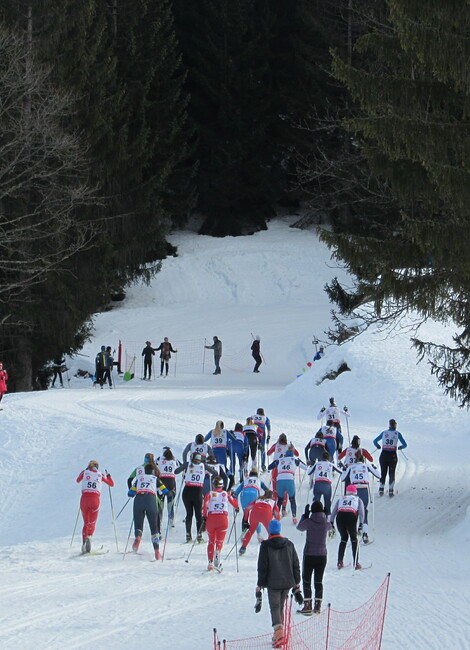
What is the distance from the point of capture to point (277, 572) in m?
10.5

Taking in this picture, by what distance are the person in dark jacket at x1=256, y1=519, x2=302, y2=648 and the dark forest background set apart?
625 cm

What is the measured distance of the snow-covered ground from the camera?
38.1 feet

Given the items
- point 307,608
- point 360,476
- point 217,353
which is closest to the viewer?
point 307,608

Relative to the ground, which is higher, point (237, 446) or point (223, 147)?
point (223, 147)

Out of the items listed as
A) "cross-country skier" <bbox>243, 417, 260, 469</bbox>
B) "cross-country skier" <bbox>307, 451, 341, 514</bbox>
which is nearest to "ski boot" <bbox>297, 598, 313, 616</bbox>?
"cross-country skier" <bbox>307, 451, 341, 514</bbox>

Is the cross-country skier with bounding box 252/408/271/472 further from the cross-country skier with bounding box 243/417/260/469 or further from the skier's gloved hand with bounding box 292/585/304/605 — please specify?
the skier's gloved hand with bounding box 292/585/304/605

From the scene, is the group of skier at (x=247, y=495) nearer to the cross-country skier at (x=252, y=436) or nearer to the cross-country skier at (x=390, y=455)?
the cross-country skier at (x=390, y=455)

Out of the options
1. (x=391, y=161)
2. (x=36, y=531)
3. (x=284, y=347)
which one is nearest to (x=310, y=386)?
(x=284, y=347)

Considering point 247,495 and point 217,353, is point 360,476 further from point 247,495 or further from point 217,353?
point 217,353

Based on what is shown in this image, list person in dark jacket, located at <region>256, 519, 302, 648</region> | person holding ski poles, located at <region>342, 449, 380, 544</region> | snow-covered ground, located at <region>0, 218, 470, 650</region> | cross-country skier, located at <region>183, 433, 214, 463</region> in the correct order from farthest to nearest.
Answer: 1. cross-country skier, located at <region>183, 433, 214, 463</region>
2. person holding ski poles, located at <region>342, 449, 380, 544</region>
3. snow-covered ground, located at <region>0, 218, 470, 650</region>
4. person in dark jacket, located at <region>256, 519, 302, 648</region>

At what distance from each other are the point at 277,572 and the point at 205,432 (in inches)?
563

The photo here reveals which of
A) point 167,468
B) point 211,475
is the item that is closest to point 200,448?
point 211,475

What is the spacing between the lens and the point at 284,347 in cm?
4231

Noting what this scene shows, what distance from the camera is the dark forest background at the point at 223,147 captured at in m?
15.2
